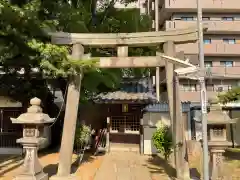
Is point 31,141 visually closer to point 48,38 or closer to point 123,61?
point 123,61

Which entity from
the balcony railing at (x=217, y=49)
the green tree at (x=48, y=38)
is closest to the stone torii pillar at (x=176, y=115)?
the green tree at (x=48, y=38)

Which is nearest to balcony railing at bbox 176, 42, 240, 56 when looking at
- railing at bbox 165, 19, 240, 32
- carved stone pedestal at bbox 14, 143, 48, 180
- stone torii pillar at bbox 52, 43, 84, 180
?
railing at bbox 165, 19, 240, 32

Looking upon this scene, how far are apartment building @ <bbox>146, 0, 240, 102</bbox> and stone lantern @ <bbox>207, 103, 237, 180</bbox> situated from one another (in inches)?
864

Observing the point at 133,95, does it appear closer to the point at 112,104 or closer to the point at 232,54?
the point at 112,104

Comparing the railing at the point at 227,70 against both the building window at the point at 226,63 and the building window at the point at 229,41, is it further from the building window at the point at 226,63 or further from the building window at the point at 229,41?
the building window at the point at 229,41

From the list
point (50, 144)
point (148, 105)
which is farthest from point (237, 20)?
point (50, 144)

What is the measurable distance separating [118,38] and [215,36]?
24418 mm

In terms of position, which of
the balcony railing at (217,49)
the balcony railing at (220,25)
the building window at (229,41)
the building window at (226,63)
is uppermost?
the balcony railing at (220,25)

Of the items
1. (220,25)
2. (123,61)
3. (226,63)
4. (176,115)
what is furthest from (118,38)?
(226,63)

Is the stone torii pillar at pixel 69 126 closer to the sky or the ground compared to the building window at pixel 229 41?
closer to the ground

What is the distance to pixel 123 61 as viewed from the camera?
11.4 metres

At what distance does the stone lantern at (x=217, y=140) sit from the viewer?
9156 mm

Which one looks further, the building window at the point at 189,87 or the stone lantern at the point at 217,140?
the building window at the point at 189,87

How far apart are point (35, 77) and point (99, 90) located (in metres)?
3.75
